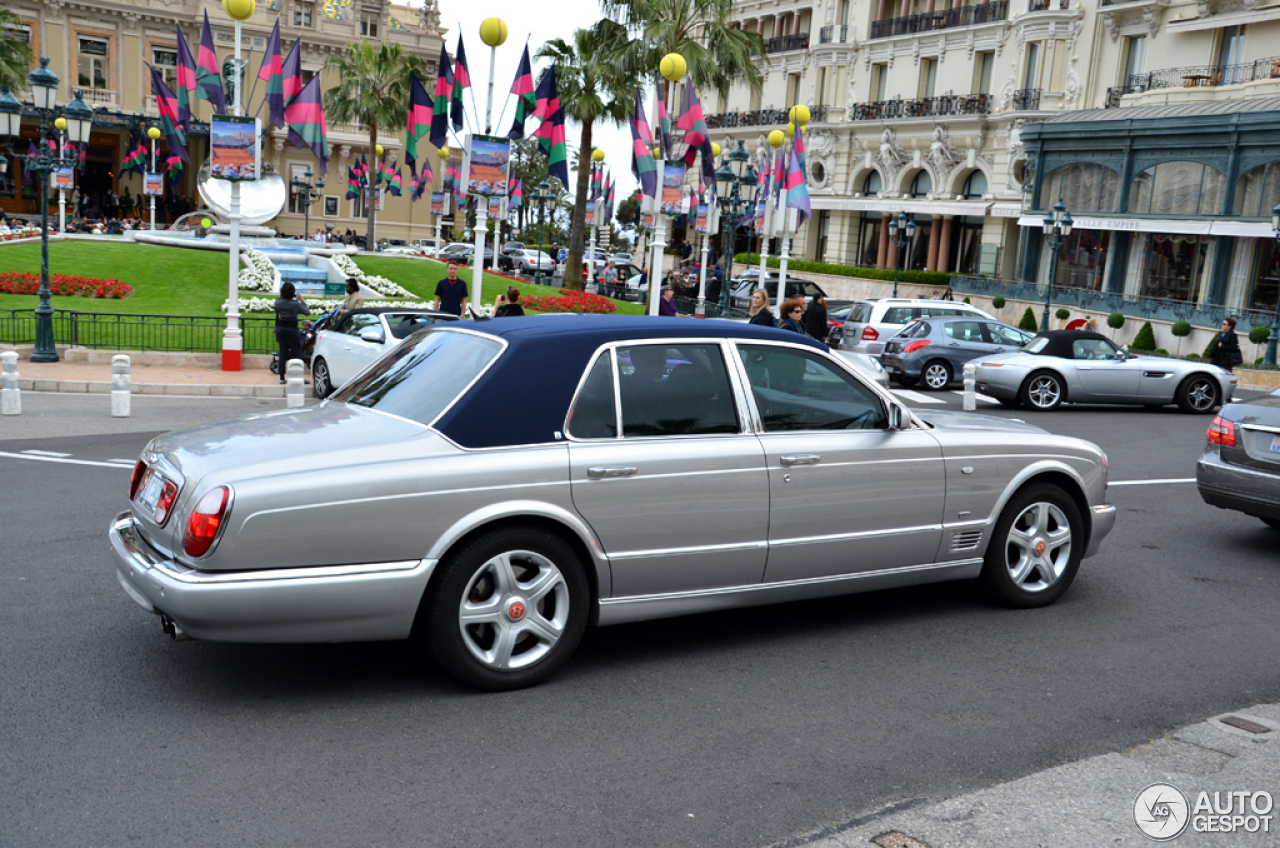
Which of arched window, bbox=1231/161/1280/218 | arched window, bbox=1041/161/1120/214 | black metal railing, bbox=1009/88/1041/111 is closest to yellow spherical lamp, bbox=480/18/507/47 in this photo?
arched window, bbox=1231/161/1280/218

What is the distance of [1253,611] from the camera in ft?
22.6

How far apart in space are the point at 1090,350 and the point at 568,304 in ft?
43.9

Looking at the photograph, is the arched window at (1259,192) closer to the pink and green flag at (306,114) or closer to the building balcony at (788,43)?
the building balcony at (788,43)

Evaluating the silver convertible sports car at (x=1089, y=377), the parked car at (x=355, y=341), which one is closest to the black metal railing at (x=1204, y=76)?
the silver convertible sports car at (x=1089, y=377)

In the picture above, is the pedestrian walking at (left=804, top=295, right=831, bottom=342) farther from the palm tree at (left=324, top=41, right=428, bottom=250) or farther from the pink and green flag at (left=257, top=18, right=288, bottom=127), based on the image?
the palm tree at (left=324, top=41, right=428, bottom=250)

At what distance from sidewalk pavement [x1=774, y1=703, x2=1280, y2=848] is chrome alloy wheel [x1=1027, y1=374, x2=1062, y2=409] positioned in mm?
14641

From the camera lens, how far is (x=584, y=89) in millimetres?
35562

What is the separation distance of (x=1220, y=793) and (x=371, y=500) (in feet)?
11.5

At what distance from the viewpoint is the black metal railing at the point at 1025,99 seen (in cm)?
4647

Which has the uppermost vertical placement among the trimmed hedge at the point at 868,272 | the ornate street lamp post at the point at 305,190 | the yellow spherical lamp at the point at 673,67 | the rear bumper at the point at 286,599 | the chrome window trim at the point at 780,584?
the yellow spherical lamp at the point at 673,67

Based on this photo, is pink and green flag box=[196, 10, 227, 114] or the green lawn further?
the green lawn

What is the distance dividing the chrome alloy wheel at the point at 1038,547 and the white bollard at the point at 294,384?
9996 millimetres

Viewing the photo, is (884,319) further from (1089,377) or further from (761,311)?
(761,311)

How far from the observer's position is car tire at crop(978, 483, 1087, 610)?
646cm
